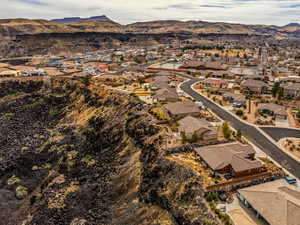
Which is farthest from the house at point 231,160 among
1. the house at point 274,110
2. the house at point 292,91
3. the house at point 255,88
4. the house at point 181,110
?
the house at point 292,91

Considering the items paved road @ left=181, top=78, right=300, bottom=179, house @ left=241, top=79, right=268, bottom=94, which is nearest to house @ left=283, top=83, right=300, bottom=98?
house @ left=241, top=79, right=268, bottom=94

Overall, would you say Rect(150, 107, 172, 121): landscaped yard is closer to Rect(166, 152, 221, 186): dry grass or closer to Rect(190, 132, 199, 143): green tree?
Rect(190, 132, 199, 143): green tree

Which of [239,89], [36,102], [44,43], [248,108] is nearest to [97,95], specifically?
[36,102]

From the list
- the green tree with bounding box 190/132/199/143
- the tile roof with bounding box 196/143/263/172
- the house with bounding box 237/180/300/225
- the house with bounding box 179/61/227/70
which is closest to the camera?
the house with bounding box 237/180/300/225

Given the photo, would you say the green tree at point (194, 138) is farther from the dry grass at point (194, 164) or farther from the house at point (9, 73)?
the house at point (9, 73)

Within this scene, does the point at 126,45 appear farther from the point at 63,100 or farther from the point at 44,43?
the point at 63,100

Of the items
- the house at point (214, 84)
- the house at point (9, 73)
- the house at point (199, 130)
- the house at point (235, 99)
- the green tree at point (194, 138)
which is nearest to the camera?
the green tree at point (194, 138)
